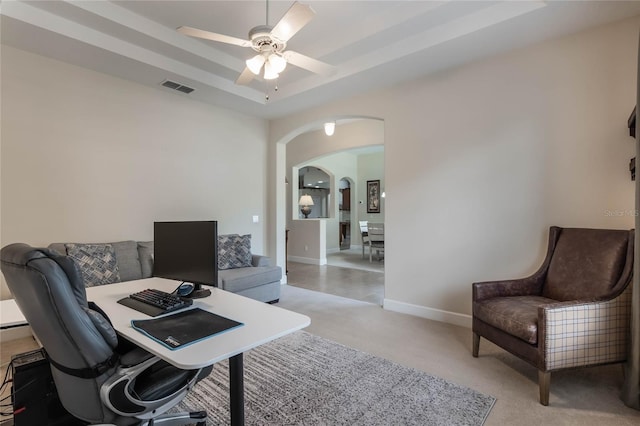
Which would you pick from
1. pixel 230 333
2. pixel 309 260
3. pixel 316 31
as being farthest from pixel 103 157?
pixel 309 260

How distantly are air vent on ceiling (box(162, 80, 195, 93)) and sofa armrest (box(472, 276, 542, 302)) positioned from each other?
12.9 ft

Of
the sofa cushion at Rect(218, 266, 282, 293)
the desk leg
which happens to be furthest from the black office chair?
the sofa cushion at Rect(218, 266, 282, 293)

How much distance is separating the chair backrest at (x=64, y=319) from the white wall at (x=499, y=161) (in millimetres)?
3191

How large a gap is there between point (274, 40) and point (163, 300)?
73.5 inches

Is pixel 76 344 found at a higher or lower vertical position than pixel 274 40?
lower

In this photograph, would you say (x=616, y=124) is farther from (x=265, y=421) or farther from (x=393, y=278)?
(x=265, y=421)

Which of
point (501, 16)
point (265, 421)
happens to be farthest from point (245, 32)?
point (265, 421)

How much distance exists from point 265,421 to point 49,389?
1.15 m

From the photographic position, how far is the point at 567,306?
2049 millimetres

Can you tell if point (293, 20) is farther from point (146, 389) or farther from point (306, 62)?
point (146, 389)

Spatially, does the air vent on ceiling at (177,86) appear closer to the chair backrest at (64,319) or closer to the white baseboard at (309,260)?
the chair backrest at (64,319)

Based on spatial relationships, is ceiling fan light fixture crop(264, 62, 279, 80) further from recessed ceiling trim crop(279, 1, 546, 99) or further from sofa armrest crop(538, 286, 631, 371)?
sofa armrest crop(538, 286, 631, 371)

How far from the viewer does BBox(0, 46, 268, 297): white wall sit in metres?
3.00

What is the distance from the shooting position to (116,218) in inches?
143
